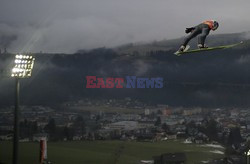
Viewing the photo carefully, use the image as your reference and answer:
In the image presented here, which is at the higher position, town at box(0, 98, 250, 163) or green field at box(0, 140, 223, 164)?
town at box(0, 98, 250, 163)

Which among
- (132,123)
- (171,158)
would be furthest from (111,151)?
(171,158)

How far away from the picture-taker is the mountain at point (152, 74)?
33550 mm

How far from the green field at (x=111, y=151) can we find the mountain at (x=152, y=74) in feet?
13.7

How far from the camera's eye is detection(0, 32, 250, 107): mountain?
3355 cm

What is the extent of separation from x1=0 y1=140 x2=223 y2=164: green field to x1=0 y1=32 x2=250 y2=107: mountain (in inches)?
165

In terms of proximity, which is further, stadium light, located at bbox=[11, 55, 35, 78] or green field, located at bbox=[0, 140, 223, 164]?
green field, located at bbox=[0, 140, 223, 164]

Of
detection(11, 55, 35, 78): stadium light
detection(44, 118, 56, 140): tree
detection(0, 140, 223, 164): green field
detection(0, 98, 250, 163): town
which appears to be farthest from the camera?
detection(0, 98, 250, 163): town

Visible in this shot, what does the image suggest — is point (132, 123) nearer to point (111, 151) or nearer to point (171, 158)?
point (111, 151)

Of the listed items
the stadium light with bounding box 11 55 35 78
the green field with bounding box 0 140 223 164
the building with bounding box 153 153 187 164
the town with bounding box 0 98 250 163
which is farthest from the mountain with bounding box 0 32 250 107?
the stadium light with bounding box 11 55 35 78

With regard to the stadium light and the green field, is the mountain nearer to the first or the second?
the green field

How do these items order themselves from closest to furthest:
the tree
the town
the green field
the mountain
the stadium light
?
1. the stadium light
2. the green field
3. the tree
4. the town
5. the mountain

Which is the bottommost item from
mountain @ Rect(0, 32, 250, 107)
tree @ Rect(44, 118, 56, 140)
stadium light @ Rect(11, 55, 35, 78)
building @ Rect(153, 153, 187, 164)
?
building @ Rect(153, 153, 187, 164)

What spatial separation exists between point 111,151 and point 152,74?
8.35 m

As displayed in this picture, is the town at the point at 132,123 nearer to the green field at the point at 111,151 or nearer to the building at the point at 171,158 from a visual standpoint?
the green field at the point at 111,151
